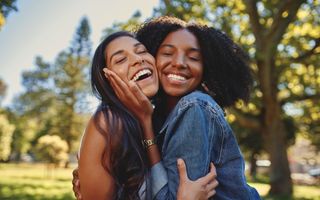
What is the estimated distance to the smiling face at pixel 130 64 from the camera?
2.71 m

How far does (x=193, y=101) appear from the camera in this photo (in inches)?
98.0

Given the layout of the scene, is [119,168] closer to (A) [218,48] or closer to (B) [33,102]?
(A) [218,48]

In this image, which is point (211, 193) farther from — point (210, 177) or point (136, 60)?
point (136, 60)

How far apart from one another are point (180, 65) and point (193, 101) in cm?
61

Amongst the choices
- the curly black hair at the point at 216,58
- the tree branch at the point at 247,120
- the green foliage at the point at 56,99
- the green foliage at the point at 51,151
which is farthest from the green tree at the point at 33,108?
the curly black hair at the point at 216,58

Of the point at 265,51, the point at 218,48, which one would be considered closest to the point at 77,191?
the point at 218,48

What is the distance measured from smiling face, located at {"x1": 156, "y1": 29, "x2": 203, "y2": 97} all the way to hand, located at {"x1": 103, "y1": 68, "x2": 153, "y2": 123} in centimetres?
51

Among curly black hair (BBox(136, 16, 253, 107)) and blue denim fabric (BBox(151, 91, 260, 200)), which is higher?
curly black hair (BBox(136, 16, 253, 107))

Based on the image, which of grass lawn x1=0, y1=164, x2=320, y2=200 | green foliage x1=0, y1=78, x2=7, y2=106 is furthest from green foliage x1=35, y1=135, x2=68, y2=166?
green foliage x1=0, y1=78, x2=7, y2=106

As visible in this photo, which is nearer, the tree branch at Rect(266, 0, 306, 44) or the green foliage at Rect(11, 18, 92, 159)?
the tree branch at Rect(266, 0, 306, 44)

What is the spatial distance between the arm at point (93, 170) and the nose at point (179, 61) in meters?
1.00

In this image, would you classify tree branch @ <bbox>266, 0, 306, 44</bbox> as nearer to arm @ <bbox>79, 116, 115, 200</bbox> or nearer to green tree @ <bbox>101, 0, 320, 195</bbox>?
green tree @ <bbox>101, 0, 320, 195</bbox>

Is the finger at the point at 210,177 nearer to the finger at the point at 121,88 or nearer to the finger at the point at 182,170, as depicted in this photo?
the finger at the point at 182,170

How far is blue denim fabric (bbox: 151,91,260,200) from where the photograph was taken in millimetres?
2342
